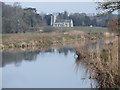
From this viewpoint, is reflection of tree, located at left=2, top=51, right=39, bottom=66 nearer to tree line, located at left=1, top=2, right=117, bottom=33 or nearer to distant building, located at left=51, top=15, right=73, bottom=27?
tree line, located at left=1, top=2, right=117, bottom=33

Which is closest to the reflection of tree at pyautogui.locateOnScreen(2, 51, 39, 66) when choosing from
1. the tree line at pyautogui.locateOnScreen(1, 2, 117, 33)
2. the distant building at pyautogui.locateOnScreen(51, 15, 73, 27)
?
the tree line at pyautogui.locateOnScreen(1, 2, 117, 33)

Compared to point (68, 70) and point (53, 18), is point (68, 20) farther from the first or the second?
point (68, 70)

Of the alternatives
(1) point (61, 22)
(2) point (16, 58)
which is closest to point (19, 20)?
(2) point (16, 58)

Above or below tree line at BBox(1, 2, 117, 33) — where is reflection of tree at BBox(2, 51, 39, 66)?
below

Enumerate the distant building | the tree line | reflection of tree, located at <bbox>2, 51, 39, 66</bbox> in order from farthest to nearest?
the distant building
the tree line
reflection of tree, located at <bbox>2, 51, 39, 66</bbox>

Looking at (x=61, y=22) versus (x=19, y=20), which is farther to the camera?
(x=61, y=22)

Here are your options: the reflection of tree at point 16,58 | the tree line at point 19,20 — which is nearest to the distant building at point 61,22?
the tree line at point 19,20

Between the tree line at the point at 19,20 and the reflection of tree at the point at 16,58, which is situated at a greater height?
the tree line at the point at 19,20

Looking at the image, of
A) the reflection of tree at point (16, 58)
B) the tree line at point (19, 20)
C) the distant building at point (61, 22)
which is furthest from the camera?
the distant building at point (61, 22)

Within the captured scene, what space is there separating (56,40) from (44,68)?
15.8 meters

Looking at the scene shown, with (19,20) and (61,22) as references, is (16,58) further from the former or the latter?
(61,22)

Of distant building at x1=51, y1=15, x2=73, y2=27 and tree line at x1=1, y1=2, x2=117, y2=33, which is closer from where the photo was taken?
tree line at x1=1, y1=2, x2=117, y2=33

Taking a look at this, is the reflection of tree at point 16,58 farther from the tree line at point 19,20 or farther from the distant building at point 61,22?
the distant building at point 61,22

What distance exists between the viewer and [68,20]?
6059 cm
